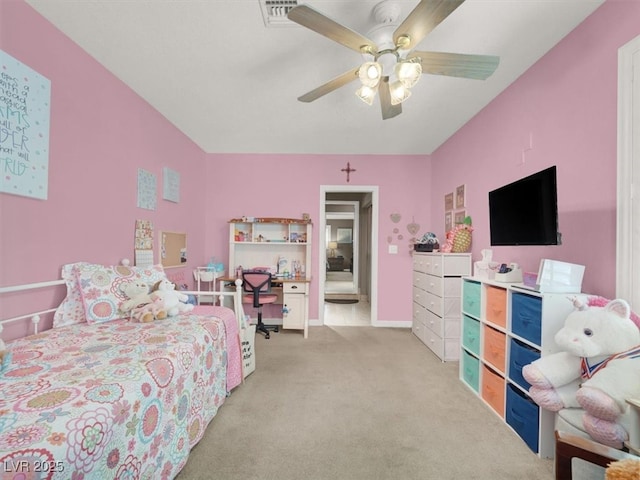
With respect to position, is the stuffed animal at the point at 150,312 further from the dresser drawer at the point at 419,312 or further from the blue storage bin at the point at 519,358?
the dresser drawer at the point at 419,312

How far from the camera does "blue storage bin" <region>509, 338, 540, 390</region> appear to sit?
1695 mm

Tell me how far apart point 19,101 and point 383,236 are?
3806mm

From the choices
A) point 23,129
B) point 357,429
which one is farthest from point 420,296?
point 23,129

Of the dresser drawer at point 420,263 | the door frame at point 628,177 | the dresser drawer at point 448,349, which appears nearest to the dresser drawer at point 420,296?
the dresser drawer at point 420,263

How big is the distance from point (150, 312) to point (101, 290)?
Result: 37 cm

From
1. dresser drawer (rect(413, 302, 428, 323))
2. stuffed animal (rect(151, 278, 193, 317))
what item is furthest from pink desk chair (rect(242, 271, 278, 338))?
dresser drawer (rect(413, 302, 428, 323))

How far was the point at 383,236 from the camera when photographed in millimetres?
4199

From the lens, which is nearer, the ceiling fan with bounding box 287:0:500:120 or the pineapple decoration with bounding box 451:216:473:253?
the ceiling fan with bounding box 287:0:500:120

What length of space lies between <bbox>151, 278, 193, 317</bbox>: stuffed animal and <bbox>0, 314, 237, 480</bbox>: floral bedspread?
0.35 feet

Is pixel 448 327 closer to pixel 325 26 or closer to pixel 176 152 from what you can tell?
pixel 325 26

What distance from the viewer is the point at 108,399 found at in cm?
100

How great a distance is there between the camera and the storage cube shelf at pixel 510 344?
1.58m

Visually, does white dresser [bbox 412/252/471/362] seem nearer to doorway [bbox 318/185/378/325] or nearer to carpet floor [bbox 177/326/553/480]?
carpet floor [bbox 177/326/553/480]

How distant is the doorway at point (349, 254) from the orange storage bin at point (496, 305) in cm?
211
